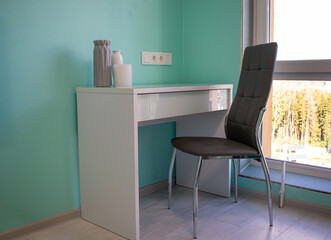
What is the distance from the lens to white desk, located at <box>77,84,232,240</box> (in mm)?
1636

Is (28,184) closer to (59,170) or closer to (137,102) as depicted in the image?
(59,170)

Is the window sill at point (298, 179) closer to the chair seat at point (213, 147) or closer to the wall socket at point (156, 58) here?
the chair seat at point (213, 147)

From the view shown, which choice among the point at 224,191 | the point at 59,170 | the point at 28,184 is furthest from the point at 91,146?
the point at 224,191

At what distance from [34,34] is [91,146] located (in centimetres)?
62

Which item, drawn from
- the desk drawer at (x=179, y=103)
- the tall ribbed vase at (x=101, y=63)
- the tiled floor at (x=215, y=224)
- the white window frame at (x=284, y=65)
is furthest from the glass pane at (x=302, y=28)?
the tall ribbed vase at (x=101, y=63)

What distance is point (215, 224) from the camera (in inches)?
73.4

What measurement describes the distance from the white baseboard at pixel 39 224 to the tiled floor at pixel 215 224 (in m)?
0.03

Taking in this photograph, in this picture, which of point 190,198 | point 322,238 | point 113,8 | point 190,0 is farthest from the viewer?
point 190,0

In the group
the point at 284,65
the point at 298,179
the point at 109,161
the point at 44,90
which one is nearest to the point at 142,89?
the point at 109,161

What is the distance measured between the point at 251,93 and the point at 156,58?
73 centimetres

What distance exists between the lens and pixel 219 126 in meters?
2.26

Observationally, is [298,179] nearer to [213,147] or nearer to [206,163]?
[206,163]

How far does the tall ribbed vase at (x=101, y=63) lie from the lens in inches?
71.6

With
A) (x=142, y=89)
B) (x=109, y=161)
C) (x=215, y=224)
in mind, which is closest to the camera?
(x=142, y=89)
